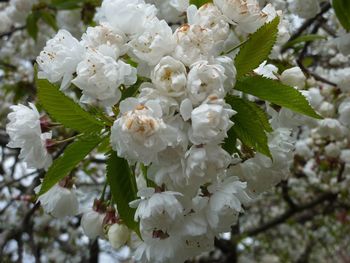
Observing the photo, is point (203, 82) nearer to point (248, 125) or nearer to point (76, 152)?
point (248, 125)

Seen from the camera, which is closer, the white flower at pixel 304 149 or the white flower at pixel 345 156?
the white flower at pixel 345 156

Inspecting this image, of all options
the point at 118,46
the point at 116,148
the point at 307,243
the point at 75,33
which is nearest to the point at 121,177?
the point at 116,148

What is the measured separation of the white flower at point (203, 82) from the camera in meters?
1.15

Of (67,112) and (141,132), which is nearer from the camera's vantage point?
(141,132)

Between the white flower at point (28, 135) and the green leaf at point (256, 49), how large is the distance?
56 centimetres

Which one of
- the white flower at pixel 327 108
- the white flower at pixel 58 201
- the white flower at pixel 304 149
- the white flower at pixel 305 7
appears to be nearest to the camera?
the white flower at pixel 58 201

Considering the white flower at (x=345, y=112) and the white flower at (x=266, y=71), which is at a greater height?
the white flower at (x=266, y=71)

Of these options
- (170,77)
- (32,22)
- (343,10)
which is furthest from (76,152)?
(32,22)

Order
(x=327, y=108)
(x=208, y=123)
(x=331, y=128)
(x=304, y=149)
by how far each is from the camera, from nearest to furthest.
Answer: (x=208, y=123), (x=327, y=108), (x=331, y=128), (x=304, y=149)

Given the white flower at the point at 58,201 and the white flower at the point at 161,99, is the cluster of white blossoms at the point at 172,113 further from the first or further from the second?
the white flower at the point at 58,201

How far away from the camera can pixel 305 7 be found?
7.52 feet

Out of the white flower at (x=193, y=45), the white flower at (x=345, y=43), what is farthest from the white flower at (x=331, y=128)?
the white flower at (x=193, y=45)

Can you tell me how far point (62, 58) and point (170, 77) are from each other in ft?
0.95

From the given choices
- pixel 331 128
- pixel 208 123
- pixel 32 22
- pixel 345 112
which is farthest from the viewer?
pixel 32 22
